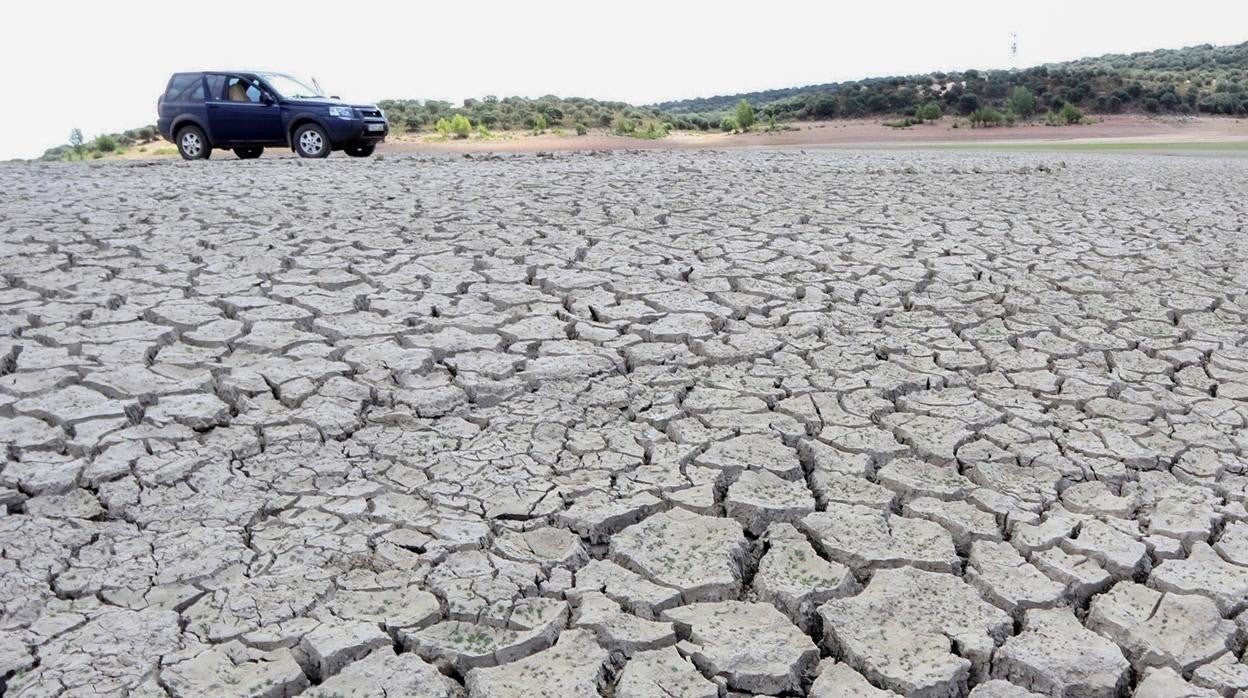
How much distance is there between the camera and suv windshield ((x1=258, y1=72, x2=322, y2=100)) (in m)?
13.6

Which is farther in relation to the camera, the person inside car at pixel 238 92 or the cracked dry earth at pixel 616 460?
the person inside car at pixel 238 92

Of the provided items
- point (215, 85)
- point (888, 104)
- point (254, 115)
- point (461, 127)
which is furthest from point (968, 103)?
point (215, 85)

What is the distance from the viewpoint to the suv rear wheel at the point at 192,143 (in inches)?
543

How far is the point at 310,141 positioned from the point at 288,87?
0.83 metres

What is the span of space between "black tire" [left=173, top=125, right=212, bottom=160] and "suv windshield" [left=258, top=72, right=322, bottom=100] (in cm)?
119

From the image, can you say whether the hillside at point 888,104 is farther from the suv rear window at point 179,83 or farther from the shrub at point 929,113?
the suv rear window at point 179,83

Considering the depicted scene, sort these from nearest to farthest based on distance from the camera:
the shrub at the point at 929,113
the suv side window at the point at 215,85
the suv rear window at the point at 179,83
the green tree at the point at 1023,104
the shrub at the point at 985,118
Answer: the suv side window at the point at 215,85 < the suv rear window at the point at 179,83 < the shrub at the point at 985,118 < the shrub at the point at 929,113 < the green tree at the point at 1023,104

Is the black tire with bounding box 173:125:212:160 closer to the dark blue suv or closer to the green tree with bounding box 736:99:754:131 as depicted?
the dark blue suv

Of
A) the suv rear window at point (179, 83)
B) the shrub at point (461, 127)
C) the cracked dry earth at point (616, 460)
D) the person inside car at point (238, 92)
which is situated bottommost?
the cracked dry earth at point (616, 460)

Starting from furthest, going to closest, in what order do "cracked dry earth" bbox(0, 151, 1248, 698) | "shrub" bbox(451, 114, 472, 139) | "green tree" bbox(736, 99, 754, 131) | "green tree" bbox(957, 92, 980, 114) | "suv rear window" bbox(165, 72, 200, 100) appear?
"green tree" bbox(957, 92, 980, 114)
"green tree" bbox(736, 99, 754, 131)
"shrub" bbox(451, 114, 472, 139)
"suv rear window" bbox(165, 72, 200, 100)
"cracked dry earth" bbox(0, 151, 1248, 698)

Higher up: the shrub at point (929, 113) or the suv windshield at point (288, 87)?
the suv windshield at point (288, 87)

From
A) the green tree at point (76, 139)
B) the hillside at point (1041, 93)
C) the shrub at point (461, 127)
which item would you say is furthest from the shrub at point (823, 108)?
the green tree at point (76, 139)

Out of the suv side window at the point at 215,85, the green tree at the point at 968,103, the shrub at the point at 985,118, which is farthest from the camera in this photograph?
the green tree at the point at 968,103

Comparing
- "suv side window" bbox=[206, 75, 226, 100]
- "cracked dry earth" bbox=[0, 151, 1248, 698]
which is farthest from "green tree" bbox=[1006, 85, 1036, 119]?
"cracked dry earth" bbox=[0, 151, 1248, 698]
